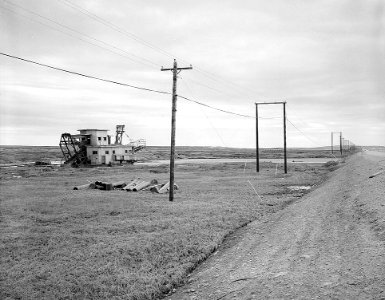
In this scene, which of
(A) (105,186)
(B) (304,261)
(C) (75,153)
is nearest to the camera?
(B) (304,261)

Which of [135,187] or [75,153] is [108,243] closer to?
[135,187]

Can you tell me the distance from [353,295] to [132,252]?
6.45 m

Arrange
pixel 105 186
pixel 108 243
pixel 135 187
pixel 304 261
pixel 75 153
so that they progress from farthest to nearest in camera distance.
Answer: pixel 75 153
pixel 105 186
pixel 135 187
pixel 108 243
pixel 304 261

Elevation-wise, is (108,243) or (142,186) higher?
(142,186)

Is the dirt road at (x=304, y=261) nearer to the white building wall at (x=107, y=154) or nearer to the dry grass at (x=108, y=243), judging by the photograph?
the dry grass at (x=108, y=243)

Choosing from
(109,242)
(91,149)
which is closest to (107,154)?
(91,149)

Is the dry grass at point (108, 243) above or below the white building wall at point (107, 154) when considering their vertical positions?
below

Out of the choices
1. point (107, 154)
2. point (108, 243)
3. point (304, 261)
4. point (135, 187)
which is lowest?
point (108, 243)

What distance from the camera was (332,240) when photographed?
989cm

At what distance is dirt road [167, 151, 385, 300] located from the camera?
6.95 metres

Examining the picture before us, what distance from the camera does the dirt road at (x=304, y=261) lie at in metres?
6.95

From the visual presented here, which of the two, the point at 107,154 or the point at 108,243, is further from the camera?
the point at 107,154

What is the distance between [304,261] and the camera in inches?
335

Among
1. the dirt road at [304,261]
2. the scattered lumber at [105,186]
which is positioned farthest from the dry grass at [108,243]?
the scattered lumber at [105,186]
